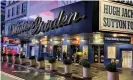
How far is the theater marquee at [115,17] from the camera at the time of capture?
21.2 meters

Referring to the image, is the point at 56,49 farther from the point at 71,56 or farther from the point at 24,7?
the point at 24,7

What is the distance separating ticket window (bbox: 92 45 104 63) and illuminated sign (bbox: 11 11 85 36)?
771 cm

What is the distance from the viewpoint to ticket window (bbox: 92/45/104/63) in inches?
1230

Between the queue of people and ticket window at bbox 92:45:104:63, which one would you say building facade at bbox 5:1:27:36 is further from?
ticket window at bbox 92:45:104:63

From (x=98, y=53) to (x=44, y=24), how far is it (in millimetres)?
8259

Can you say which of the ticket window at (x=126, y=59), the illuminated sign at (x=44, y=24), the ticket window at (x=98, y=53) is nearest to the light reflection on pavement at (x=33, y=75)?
the illuminated sign at (x=44, y=24)

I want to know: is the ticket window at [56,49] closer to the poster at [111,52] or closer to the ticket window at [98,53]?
the ticket window at [98,53]

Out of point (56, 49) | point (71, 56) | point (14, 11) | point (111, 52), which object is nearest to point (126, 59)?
point (111, 52)

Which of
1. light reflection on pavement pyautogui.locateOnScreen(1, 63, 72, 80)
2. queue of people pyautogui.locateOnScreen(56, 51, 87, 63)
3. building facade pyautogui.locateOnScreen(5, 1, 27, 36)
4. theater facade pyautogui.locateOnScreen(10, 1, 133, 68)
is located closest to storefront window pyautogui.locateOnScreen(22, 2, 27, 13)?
building facade pyautogui.locateOnScreen(5, 1, 27, 36)

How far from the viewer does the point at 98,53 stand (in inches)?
1239

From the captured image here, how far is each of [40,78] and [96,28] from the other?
21.7 ft

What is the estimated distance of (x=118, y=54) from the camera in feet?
89.3

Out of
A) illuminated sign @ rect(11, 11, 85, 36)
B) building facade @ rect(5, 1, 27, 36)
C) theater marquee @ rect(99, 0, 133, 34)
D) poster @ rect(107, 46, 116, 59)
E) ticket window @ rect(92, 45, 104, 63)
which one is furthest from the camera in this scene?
building facade @ rect(5, 1, 27, 36)

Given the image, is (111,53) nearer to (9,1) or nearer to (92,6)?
(92,6)
